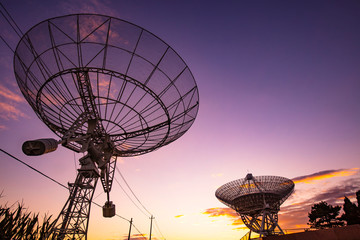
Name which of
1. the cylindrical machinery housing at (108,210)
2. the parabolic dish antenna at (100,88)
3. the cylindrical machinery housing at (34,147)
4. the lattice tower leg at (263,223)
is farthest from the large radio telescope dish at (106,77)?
the lattice tower leg at (263,223)

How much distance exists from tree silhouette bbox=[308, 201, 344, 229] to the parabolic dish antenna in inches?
2615

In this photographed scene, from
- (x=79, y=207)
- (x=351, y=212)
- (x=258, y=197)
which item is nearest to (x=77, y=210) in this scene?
(x=79, y=207)

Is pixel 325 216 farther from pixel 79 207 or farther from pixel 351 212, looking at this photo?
pixel 79 207

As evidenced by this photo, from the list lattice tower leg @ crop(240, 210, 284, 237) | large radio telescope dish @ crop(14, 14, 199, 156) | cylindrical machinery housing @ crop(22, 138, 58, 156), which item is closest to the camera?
cylindrical machinery housing @ crop(22, 138, 58, 156)

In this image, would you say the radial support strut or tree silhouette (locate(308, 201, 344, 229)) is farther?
tree silhouette (locate(308, 201, 344, 229))

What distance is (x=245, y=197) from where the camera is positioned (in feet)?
113

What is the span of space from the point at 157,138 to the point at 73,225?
9.13 m

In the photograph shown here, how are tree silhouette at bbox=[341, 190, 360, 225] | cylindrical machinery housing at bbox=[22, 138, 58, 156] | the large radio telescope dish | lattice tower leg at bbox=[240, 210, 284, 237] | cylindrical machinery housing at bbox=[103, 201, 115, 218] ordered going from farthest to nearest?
tree silhouette at bbox=[341, 190, 360, 225] → lattice tower leg at bbox=[240, 210, 284, 237] → cylindrical machinery housing at bbox=[103, 201, 115, 218] → the large radio telescope dish → cylindrical machinery housing at bbox=[22, 138, 58, 156]

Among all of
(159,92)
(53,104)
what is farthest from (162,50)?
(53,104)

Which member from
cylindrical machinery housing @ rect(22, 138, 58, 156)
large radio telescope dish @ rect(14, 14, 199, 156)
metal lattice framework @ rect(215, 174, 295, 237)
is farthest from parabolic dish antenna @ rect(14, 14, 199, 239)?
metal lattice framework @ rect(215, 174, 295, 237)

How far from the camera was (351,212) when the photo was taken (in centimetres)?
5625

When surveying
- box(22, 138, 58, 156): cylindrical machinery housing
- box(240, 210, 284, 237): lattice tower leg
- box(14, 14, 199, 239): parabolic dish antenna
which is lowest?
box(240, 210, 284, 237): lattice tower leg

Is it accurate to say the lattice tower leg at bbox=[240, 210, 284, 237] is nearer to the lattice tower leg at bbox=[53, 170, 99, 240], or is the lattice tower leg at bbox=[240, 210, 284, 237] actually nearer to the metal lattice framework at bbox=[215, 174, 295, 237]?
the metal lattice framework at bbox=[215, 174, 295, 237]

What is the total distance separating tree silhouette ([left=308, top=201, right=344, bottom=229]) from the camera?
194ft
